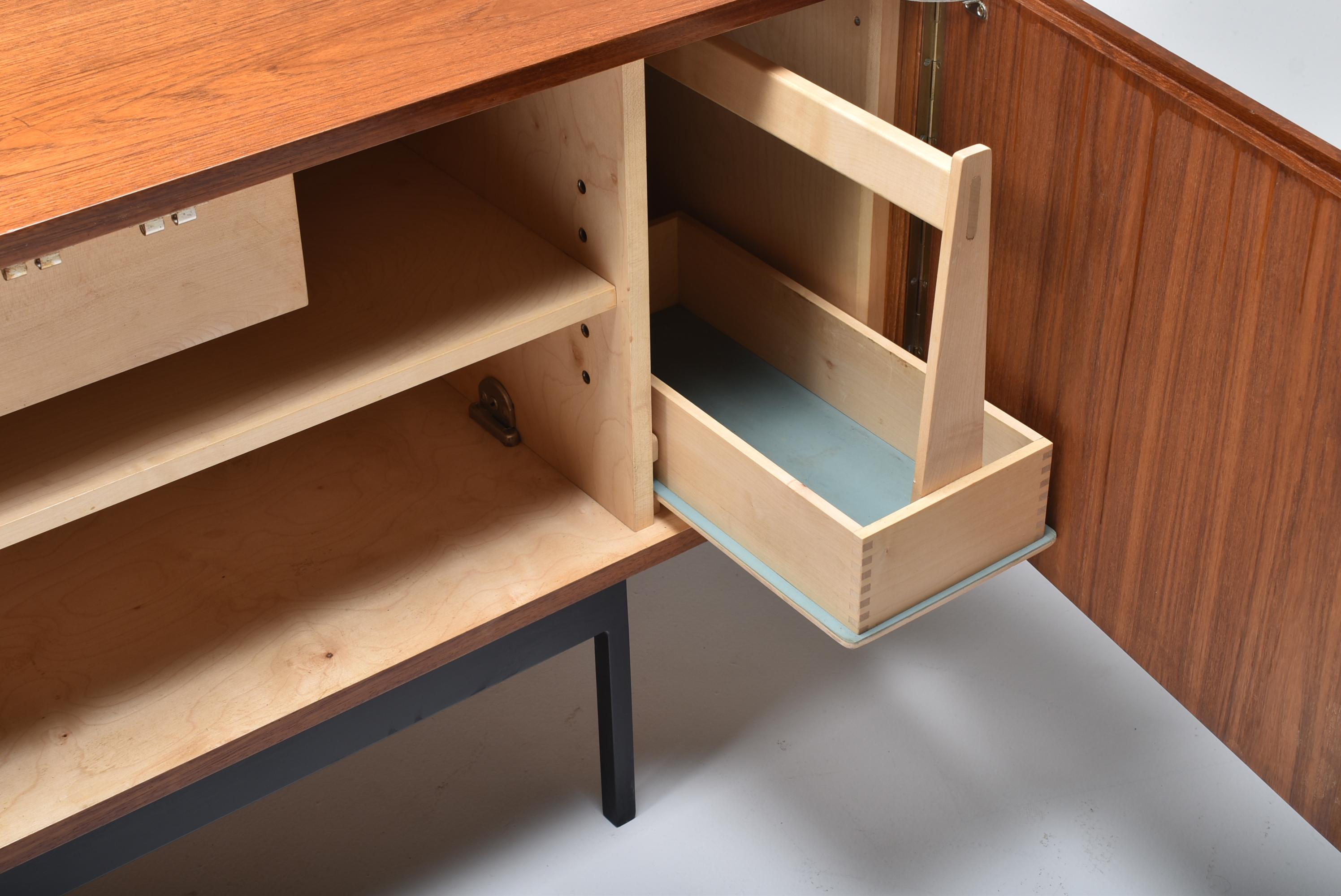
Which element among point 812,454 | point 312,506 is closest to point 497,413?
point 312,506

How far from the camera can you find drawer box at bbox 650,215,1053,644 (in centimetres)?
108

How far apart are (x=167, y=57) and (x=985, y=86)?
1.83 feet

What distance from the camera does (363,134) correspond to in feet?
2.92

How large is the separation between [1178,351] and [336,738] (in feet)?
2.25

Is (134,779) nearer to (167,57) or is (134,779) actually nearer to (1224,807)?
(167,57)

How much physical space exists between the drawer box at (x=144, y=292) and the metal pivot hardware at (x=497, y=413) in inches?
14.7

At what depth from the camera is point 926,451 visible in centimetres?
106

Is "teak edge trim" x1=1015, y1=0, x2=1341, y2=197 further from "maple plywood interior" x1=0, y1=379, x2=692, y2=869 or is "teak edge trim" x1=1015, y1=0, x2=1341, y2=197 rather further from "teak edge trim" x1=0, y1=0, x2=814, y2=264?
"maple plywood interior" x1=0, y1=379, x2=692, y2=869

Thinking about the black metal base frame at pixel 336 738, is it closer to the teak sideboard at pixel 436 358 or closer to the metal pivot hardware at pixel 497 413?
the teak sideboard at pixel 436 358

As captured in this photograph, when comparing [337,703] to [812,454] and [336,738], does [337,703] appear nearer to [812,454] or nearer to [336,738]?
[336,738]

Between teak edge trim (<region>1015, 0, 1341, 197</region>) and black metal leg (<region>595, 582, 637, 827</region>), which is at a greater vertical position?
teak edge trim (<region>1015, 0, 1341, 197</region>)

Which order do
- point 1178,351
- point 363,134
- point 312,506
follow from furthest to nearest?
point 312,506 < point 1178,351 < point 363,134

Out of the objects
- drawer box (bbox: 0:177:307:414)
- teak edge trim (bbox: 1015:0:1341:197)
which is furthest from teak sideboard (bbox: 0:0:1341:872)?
teak edge trim (bbox: 1015:0:1341:197)

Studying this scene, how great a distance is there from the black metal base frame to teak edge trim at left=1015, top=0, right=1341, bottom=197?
59 cm
